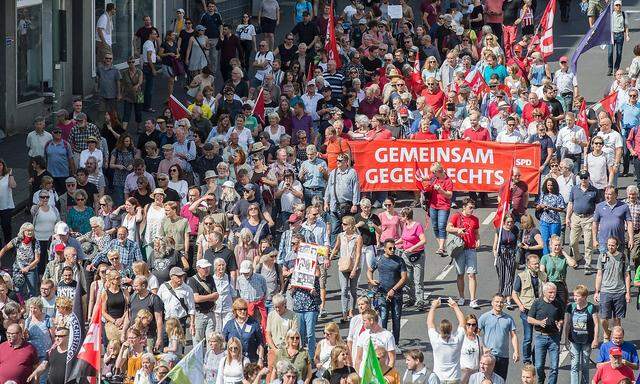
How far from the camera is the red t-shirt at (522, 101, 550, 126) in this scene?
2891 cm

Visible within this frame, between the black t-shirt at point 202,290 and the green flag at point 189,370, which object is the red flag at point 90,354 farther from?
the black t-shirt at point 202,290

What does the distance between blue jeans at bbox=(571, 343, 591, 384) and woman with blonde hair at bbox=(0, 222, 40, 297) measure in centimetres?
720

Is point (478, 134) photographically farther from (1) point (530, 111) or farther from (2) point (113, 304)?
(2) point (113, 304)

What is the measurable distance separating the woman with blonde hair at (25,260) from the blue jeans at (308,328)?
3.84 m

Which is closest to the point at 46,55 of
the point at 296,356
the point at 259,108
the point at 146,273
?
the point at 259,108

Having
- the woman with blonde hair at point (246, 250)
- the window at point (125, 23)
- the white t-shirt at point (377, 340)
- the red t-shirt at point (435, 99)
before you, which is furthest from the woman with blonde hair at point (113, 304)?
the window at point (125, 23)

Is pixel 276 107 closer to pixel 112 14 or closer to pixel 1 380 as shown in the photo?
pixel 112 14

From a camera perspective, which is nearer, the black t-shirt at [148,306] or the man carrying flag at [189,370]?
the man carrying flag at [189,370]

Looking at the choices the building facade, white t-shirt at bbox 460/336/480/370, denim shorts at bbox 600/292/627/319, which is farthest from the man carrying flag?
the building facade

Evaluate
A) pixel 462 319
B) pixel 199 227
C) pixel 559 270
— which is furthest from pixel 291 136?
pixel 462 319

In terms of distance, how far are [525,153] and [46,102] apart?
9.43 metres

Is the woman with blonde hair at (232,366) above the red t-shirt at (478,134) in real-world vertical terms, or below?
below

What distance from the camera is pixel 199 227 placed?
2341 centimetres

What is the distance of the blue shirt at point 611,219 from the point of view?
939 inches
